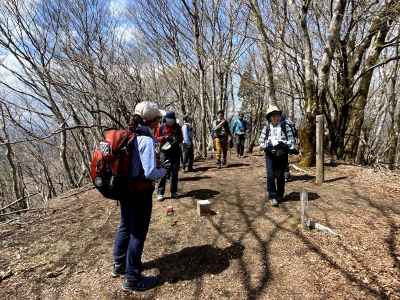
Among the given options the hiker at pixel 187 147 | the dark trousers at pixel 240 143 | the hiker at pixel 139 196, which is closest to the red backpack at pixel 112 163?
the hiker at pixel 139 196

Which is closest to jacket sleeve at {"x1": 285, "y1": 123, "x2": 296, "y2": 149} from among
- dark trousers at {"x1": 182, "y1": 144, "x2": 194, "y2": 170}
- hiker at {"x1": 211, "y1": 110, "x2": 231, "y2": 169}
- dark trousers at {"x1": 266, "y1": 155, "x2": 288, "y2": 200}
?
dark trousers at {"x1": 266, "y1": 155, "x2": 288, "y2": 200}

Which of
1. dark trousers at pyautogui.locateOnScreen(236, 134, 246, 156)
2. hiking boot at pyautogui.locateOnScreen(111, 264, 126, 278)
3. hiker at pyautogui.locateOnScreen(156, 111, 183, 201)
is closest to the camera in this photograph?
hiking boot at pyautogui.locateOnScreen(111, 264, 126, 278)

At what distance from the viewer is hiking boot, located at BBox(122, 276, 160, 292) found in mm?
3266

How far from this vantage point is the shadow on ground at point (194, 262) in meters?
3.58

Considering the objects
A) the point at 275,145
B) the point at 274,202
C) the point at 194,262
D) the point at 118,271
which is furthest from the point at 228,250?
the point at 275,145

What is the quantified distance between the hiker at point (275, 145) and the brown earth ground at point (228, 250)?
51cm

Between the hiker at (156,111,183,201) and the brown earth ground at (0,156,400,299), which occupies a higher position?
the hiker at (156,111,183,201)

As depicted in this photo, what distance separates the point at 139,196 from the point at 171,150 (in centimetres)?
305

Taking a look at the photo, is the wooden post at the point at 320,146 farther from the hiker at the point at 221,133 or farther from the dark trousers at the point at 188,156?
the dark trousers at the point at 188,156

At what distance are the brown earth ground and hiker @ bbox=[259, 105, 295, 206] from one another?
1.66ft

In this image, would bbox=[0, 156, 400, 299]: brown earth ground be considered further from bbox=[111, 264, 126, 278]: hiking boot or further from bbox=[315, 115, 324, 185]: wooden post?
bbox=[315, 115, 324, 185]: wooden post

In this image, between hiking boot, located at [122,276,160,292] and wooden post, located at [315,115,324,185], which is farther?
wooden post, located at [315,115,324,185]

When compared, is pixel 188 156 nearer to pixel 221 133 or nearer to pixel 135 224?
pixel 221 133

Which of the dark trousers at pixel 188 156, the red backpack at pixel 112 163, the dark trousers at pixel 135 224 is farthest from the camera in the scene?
the dark trousers at pixel 188 156
